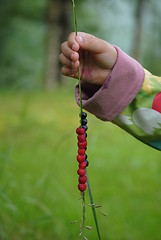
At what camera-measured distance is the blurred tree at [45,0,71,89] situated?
6.69 metres

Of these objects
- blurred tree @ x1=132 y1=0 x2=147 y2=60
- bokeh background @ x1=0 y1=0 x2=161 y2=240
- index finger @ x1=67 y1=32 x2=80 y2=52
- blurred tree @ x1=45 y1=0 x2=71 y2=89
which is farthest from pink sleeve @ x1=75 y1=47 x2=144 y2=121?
blurred tree @ x1=132 y1=0 x2=147 y2=60

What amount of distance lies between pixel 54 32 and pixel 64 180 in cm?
495

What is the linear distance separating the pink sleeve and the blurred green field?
41cm

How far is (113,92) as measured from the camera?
2.64 ft

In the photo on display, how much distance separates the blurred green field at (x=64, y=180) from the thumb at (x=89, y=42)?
0.54m

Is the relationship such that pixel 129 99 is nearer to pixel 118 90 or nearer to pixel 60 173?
pixel 118 90

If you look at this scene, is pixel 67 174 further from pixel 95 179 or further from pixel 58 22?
pixel 58 22

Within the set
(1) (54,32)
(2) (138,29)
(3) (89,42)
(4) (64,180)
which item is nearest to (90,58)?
(3) (89,42)

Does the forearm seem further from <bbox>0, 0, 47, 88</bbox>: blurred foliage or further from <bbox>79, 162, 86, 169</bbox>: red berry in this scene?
<bbox>0, 0, 47, 88</bbox>: blurred foliage

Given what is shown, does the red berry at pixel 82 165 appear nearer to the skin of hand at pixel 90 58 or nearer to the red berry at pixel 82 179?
the red berry at pixel 82 179

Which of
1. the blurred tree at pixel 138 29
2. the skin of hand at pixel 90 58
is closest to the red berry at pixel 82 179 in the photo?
the skin of hand at pixel 90 58

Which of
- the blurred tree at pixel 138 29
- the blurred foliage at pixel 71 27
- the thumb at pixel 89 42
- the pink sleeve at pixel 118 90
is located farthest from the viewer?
the blurred foliage at pixel 71 27

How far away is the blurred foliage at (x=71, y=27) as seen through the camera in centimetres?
872

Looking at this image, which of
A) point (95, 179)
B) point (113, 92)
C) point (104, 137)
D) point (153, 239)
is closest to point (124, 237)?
point (153, 239)
